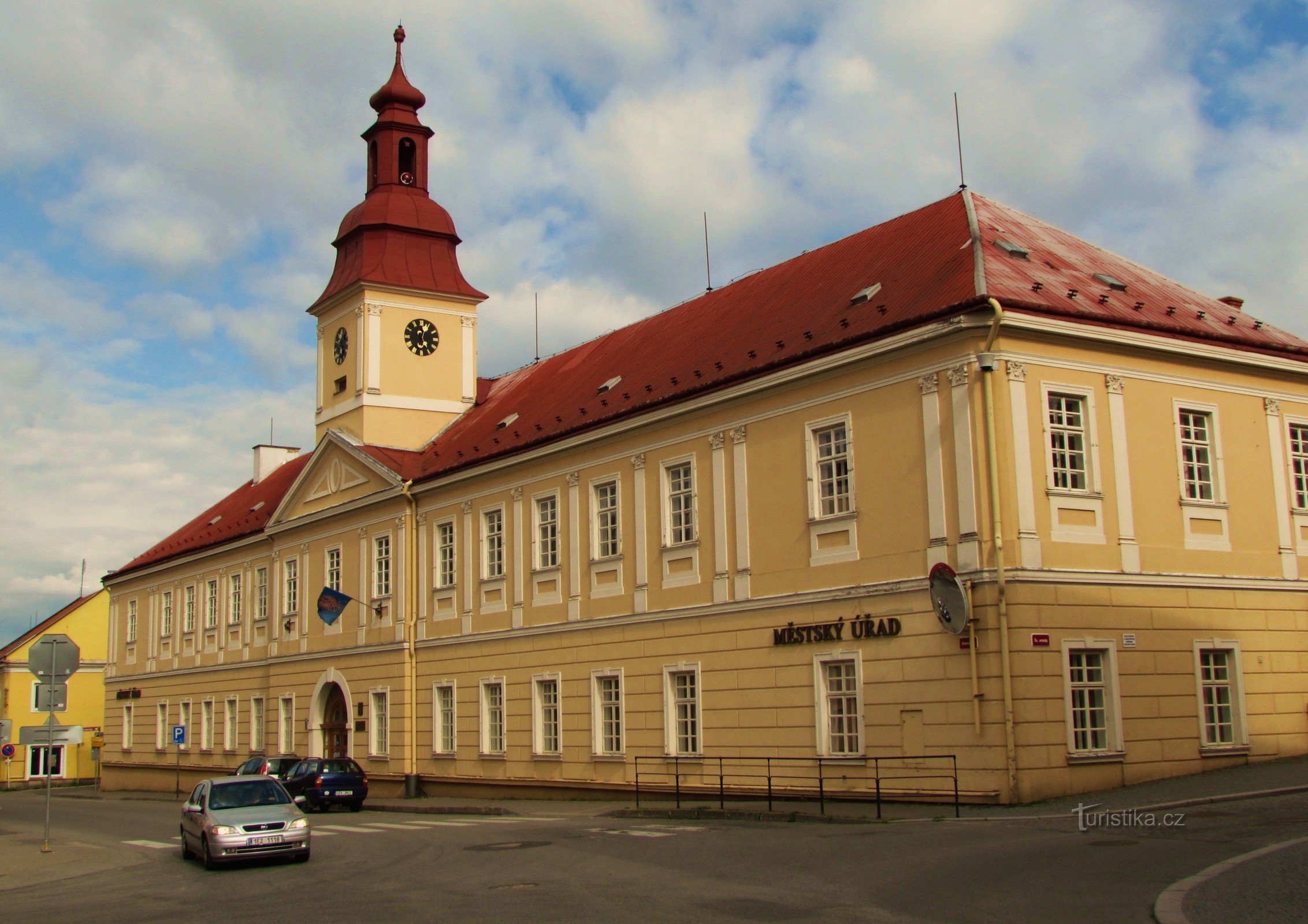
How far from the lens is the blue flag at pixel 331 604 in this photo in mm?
40938

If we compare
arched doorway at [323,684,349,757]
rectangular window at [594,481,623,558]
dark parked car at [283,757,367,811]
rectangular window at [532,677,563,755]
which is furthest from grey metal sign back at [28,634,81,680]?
arched doorway at [323,684,349,757]

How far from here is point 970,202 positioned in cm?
2886

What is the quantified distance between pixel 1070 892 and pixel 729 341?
19.6 m

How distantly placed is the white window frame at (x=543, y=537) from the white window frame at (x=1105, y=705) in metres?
14.3

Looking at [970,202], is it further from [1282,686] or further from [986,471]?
[1282,686]

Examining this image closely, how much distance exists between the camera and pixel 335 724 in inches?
1752

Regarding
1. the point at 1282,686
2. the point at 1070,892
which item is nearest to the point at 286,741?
the point at 1282,686

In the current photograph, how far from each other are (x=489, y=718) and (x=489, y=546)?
450 centimetres

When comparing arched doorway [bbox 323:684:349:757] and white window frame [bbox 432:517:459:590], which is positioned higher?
white window frame [bbox 432:517:459:590]

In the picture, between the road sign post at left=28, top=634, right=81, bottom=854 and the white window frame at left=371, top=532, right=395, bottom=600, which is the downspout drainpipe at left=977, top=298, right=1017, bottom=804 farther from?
the white window frame at left=371, top=532, right=395, bottom=600

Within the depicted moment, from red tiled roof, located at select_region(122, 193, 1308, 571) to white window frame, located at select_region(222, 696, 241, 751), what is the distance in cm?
1457

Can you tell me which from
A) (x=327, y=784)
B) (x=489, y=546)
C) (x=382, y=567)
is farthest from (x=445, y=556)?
(x=327, y=784)

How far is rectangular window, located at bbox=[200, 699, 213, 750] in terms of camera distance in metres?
52.5

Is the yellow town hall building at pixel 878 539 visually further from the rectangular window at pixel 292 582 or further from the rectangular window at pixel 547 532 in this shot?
the rectangular window at pixel 292 582
